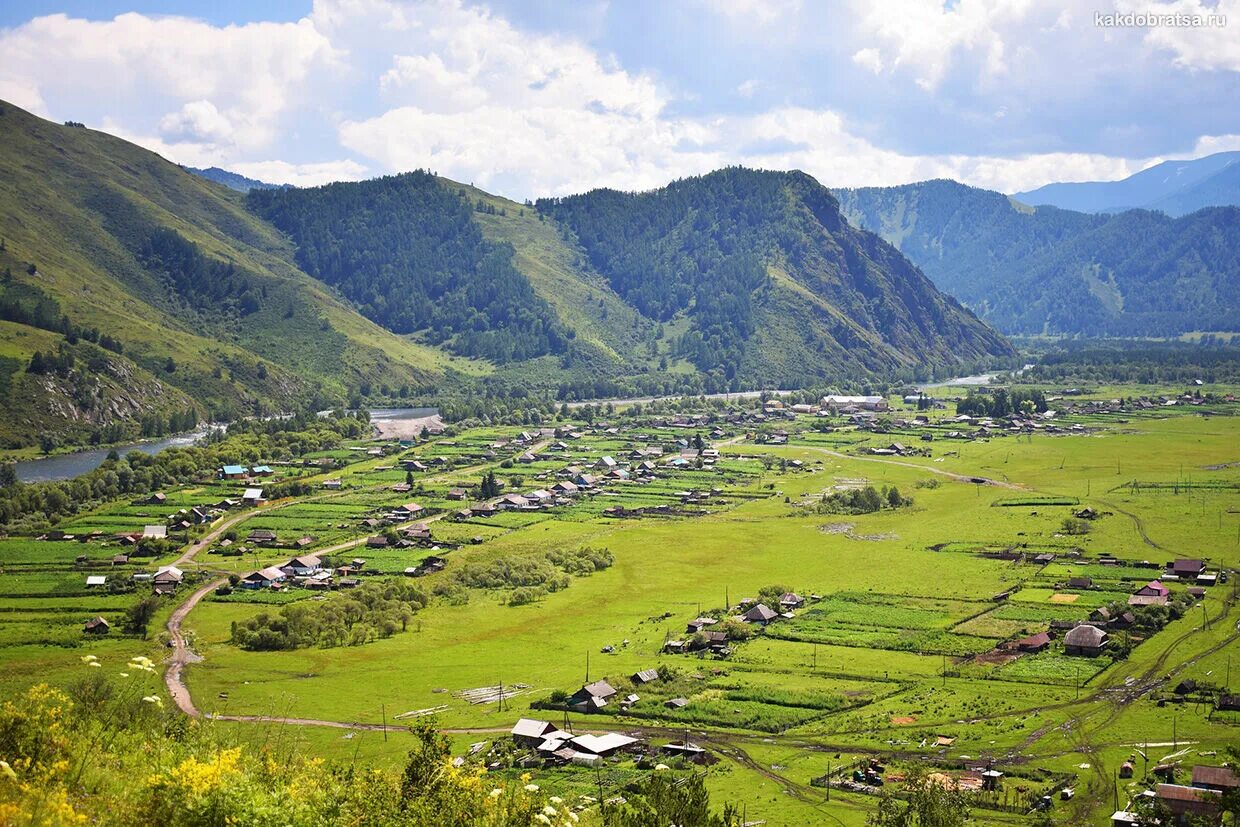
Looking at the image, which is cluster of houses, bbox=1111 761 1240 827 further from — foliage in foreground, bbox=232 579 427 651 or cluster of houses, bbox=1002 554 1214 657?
foliage in foreground, bbox=232 579 427 651

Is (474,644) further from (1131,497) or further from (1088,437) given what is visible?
(1088,437)

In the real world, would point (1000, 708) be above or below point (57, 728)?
below

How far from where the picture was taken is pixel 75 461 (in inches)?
6038

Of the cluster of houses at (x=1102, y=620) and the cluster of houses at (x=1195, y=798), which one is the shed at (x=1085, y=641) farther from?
the cluster of houses at (x=1195, y=798)

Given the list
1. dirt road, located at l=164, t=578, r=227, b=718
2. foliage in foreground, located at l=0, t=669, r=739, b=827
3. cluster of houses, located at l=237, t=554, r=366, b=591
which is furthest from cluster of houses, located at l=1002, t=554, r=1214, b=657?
cluster of houses, located at l=237, t=554, r=366, b=591

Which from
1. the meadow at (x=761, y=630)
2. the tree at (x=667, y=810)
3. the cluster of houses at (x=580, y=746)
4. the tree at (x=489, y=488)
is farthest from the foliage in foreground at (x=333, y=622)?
the tree at (x=489, y=488)

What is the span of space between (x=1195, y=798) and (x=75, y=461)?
145834 mm

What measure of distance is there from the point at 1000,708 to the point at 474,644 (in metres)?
34.5

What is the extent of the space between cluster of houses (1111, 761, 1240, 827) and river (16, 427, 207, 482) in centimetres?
12630

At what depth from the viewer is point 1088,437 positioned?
17288cm

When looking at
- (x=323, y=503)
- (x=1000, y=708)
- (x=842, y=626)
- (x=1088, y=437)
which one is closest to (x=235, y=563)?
(x=323, y=503)

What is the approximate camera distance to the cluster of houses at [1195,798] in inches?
1673

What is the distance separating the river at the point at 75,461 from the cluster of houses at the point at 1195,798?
12630 cm

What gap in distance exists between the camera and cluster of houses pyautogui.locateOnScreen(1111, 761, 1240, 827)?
4250 cm
